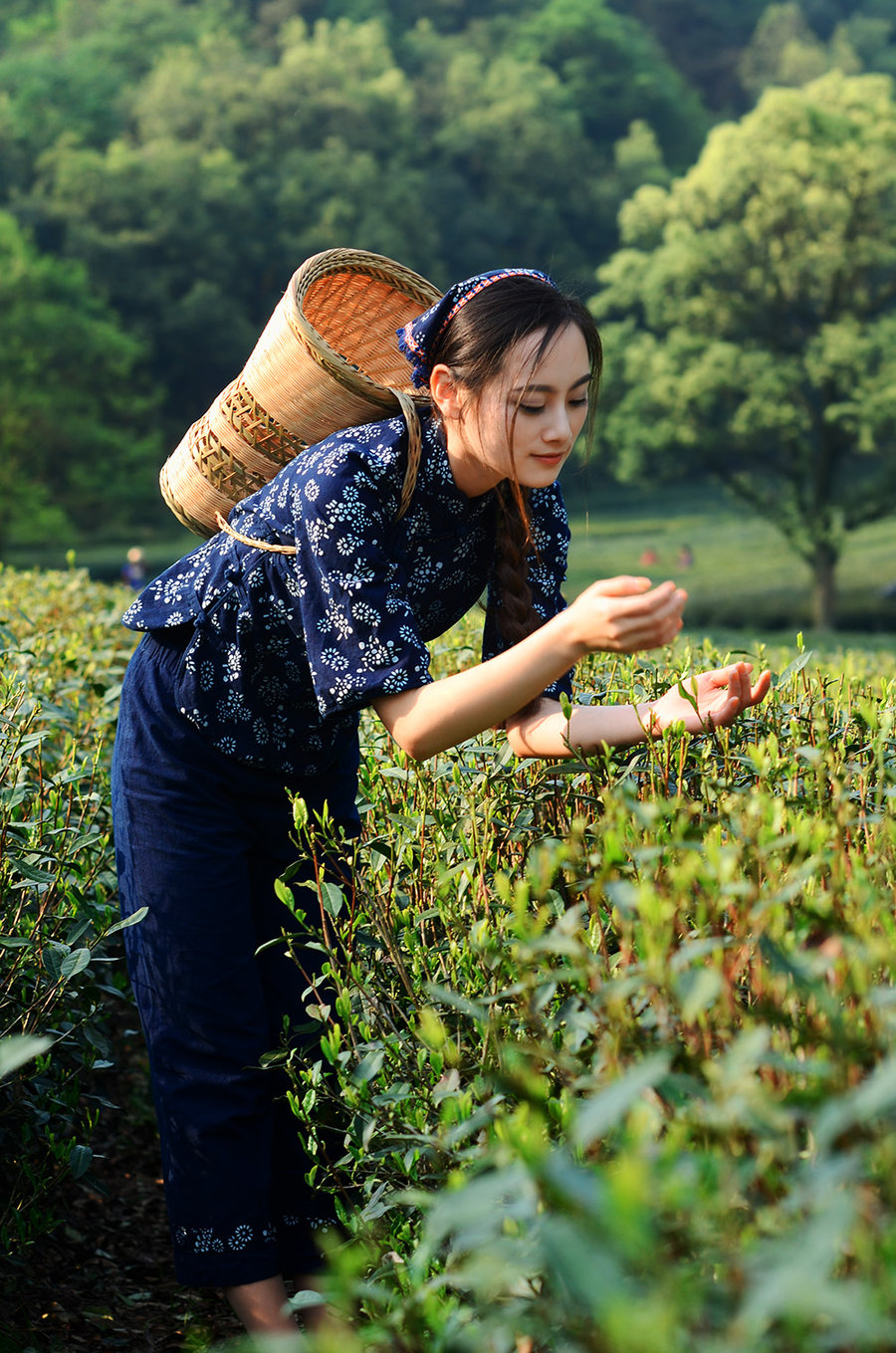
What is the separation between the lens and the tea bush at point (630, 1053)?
2.46 feet

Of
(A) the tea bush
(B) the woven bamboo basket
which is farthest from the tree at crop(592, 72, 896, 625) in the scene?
(A) the tea bush

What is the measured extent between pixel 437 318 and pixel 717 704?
0.77 metres

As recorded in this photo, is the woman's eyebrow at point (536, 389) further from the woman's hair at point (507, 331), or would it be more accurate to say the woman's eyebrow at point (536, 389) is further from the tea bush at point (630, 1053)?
the tea bush at point (630, 1053)

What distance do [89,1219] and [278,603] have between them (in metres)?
1.72

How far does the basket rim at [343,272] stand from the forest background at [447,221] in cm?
2247

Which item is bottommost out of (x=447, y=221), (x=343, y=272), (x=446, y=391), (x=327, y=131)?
(x=446, y=391)

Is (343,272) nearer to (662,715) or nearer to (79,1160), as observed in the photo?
(662,715)

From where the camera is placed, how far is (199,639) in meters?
2.16

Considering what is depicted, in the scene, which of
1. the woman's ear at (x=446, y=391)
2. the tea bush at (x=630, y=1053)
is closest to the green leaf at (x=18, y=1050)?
the tea bush at (x=630, y=1053)

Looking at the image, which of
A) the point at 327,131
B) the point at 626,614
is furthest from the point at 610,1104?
the point at 327,131

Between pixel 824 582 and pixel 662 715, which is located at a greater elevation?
pixel 662 715

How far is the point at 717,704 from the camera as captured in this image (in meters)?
1.96

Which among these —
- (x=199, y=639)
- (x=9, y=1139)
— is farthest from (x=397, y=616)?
(x=9, y=1139)

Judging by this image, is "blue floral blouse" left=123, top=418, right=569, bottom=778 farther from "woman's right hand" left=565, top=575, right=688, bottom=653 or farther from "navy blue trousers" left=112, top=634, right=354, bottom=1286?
"woman's right hand" left=565, top=575, right=688, bottom=653
